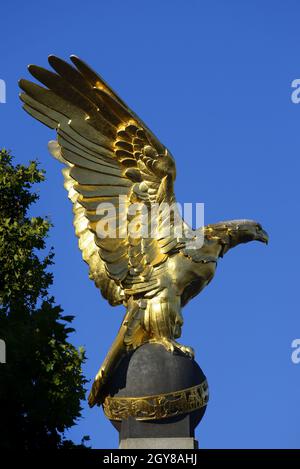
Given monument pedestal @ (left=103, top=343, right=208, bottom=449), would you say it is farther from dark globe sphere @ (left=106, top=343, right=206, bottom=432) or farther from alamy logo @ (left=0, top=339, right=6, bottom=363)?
alamy logo @ (left=0, top=339, right=6, bottom=363)

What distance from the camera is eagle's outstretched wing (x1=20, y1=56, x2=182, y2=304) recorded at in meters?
17.1

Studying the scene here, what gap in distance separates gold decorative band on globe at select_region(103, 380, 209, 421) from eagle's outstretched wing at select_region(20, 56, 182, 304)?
67.2 inches

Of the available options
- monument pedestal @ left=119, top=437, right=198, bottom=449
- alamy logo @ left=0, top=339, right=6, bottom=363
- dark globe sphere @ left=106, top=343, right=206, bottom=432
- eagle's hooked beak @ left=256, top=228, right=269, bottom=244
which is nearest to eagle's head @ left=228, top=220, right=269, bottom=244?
eagle's hooked beak @ left=256, top=228, right=269, bottom=244

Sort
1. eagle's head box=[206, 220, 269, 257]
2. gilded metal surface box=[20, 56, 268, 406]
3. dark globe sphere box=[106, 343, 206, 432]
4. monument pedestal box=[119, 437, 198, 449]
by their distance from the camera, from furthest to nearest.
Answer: eagle's head box=[206, 220, 269, 257] → gilded metal surface box=[20, 56, 268, 406] → dark globe sphere box=[106, 343, 206, 432] → monument pedestal box=[119, 437, 198, 449]

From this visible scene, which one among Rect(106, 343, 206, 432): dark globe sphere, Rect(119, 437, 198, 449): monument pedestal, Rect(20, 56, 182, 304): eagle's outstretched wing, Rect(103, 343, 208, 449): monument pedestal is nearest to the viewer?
Rect(119, 437, 198, 449): monument pedestal

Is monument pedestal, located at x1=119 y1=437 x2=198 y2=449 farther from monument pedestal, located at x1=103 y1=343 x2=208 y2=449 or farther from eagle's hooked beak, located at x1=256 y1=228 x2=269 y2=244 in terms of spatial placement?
eagle's hooked beak, located at x1=256 y1=228 x2=269 y2=244

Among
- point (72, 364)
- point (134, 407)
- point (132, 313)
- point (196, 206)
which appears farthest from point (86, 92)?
point (72, 364)

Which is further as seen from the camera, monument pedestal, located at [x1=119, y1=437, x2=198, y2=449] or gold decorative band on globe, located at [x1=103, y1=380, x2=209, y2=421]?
gold decorative band on globe, located at [x1=103, y1=380, x2=209, y2=421]

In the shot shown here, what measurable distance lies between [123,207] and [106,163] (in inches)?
30.6

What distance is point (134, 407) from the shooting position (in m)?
16.2

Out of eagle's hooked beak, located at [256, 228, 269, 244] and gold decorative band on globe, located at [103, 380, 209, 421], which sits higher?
eagle's hooked beak, located at [256, 228, 269, 244]

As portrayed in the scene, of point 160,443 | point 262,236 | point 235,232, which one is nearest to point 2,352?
Answer: point 160,443

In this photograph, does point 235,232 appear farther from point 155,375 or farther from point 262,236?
point 155,375

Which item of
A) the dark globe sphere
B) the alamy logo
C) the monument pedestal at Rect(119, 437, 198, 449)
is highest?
the alamy logo
